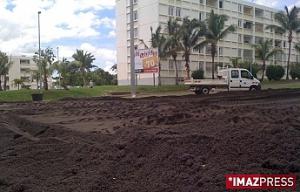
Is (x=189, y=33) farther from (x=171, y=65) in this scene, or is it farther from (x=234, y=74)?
(x=234, y=74)

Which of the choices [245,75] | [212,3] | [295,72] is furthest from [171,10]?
[245,75]

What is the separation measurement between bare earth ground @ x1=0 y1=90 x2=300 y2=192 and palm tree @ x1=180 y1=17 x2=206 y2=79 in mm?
45106

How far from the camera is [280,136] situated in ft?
30.5

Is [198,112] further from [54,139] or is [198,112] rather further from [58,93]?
[58,93]

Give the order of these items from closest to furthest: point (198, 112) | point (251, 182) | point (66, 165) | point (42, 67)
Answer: point (251, 182) → point (66, 165) → point (198, 112) → point (42, 67)

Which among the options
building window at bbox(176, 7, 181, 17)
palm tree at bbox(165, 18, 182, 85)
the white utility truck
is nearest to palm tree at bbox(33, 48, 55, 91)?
palm tree at bbox(165, 18, 182, 85)

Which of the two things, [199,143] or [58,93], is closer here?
[199,143]

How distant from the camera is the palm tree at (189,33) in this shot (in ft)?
192

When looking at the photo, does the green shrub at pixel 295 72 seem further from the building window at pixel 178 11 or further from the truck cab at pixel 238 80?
the truck cab at pixel 238 80

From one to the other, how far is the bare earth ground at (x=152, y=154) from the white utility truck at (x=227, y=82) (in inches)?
→ 888

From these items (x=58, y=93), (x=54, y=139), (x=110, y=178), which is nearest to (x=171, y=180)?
(x=110, y=178)

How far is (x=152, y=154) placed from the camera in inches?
350

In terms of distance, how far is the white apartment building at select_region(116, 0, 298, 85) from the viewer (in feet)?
226

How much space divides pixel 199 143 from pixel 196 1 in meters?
67.7
